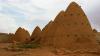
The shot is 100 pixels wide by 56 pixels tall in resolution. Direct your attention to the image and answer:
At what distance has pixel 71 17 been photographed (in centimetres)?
1995

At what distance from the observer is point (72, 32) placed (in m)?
19.4

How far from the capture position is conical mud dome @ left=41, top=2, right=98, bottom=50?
1927 cm

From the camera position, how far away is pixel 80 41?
19.2 metres

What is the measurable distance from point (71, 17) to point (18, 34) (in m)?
14.1

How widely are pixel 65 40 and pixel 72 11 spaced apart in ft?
8.36

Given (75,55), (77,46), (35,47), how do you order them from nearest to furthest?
(75,55) < (77,46) < (35,47)

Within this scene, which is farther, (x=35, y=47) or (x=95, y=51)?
(x=35, y=47)

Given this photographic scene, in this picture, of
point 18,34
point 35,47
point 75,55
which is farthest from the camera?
point 18,34

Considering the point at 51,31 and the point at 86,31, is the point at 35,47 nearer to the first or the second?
the point at 51,31

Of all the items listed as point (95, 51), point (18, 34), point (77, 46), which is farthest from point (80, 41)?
point (18, 34)

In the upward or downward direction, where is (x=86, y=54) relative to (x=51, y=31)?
downward

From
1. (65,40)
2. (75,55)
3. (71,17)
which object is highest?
(71,17)

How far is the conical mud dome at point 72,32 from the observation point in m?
19.3

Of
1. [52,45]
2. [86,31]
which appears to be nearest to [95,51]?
[86,31]
